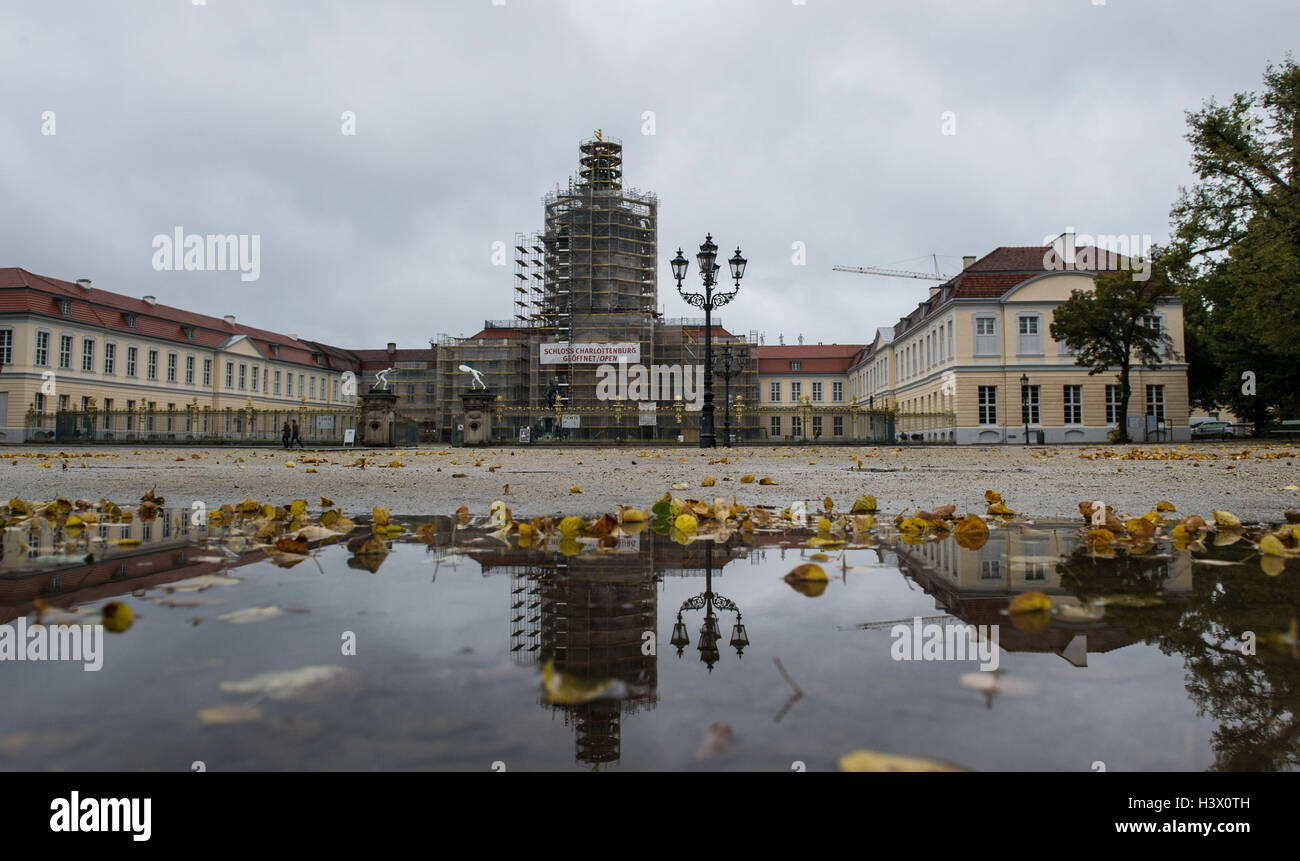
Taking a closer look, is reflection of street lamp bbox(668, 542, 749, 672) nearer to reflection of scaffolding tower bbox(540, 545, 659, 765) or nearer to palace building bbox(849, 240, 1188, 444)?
reflection of scaffolding tower bbox(540, 545, 659, 765)

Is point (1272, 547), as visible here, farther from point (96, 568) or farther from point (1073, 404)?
point (1073, 404)

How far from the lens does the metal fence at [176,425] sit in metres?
31.0

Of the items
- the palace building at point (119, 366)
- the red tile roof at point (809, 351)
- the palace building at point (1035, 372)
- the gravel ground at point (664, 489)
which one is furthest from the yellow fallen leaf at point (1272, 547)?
the red tile roof at point (809, 351)

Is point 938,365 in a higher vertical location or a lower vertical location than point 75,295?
lower

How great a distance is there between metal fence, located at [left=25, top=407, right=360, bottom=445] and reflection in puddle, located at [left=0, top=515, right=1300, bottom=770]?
1196 inches

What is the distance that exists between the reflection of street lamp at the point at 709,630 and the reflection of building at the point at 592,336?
42.1 m

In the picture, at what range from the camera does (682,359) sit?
49.2m

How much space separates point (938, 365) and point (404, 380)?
1643 inches

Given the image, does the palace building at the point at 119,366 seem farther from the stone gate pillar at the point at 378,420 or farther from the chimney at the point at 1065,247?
the chimney at the point at 1065,247

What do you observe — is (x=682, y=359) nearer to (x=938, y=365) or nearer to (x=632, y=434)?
(x=632, y=434)
